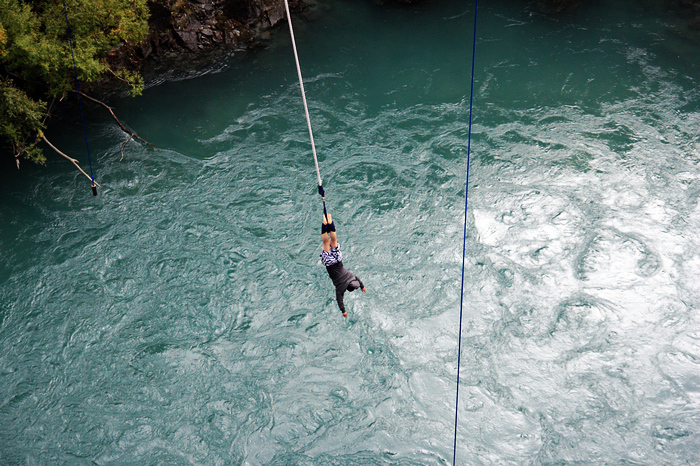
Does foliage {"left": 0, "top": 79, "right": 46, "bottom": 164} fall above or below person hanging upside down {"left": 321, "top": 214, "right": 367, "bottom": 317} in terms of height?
above

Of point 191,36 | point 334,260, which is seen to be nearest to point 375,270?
point 334,260

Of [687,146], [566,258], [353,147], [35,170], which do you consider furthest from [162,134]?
[687,146]

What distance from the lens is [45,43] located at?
10.0 meters

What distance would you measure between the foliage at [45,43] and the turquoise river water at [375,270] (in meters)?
1.77

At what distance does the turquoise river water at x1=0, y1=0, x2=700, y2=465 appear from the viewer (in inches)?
308

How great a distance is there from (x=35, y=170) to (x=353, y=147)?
7078 millimetres

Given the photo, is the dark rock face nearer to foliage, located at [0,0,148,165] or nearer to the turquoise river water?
the turquoise river water

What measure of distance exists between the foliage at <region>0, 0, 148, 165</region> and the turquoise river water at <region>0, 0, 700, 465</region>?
1.77 m

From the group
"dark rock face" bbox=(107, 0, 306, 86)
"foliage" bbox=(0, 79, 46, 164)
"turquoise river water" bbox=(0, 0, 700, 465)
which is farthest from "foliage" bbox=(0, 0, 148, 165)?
"dark rock face" bbox=(107, 0, 306, 86)

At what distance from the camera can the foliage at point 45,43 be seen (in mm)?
9745

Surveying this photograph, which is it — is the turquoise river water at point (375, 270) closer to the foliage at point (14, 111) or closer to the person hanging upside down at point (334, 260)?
the foliage at point (14, 111)

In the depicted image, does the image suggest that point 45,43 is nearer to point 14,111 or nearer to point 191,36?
point 14,111

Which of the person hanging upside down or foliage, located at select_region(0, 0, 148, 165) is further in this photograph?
foliage, located at select_region(0, 0, 148, 165)

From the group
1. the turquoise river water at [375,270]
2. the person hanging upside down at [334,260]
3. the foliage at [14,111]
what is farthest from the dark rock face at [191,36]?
the person hanging upside down at [334,260]
